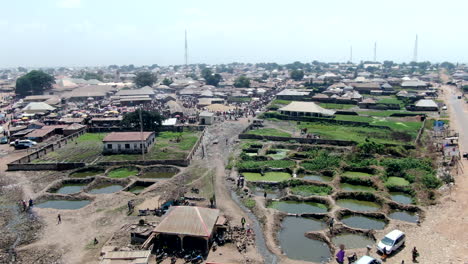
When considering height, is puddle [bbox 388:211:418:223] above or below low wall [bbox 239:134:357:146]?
below

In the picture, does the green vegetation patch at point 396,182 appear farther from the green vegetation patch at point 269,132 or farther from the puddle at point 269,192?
the green vegetation patch at point 269,132

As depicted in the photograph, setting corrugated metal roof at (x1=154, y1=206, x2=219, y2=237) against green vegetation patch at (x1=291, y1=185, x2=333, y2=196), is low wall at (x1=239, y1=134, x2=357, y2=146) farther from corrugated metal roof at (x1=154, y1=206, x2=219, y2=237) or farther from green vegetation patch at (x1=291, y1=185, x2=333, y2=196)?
corrugated metal roof at (x1=154, y1=206, x2=219, y2=237)

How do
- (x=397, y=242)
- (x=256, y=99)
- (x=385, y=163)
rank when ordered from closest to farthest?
(x=397, y=242), (x=385, y=163), (x=256, y=99)

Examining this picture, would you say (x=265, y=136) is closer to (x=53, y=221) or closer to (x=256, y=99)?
(x=53, y=221)

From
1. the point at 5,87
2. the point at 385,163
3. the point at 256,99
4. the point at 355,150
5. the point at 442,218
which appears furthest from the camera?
the point at 5,87

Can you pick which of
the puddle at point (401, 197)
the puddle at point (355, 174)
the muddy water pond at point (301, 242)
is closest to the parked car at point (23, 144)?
the muddy water pond at point (301, 242)

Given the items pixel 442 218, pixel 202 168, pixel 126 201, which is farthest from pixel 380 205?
pixel 126 201

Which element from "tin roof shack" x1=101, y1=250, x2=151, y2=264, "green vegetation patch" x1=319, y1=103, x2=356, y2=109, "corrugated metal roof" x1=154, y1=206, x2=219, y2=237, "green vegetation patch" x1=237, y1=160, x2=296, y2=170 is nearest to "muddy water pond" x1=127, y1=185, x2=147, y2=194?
"green vegetation patch" x1=237, y1=160, x2=296, y2=170
